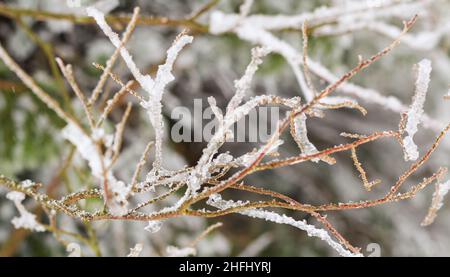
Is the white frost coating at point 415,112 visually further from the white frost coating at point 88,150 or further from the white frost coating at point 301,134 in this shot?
the white frost coating at point 88,150

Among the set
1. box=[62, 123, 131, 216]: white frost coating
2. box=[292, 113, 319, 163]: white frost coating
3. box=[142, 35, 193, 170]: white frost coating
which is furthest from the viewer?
box=[292, 113, 319, 163]: white frost coating

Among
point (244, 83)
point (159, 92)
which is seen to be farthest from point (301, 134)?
point (159, 92)

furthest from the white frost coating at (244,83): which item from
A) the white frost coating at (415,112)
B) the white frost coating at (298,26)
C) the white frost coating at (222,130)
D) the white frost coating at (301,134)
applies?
the white frost coating at (298,26)

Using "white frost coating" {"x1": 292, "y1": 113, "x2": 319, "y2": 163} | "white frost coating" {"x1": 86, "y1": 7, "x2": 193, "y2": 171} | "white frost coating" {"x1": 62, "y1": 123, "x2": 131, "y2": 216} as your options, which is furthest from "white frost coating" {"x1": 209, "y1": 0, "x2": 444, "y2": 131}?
"white frost coating" {"x1": 62, "y1": 123, "x2": 131, "y2": 216}

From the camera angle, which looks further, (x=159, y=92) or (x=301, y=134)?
(x=301, y=134)

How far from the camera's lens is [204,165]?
1218 mm

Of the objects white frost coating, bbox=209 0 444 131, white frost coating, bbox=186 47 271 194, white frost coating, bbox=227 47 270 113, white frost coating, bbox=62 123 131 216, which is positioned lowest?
white frost coating, bbox=62 123 131 216

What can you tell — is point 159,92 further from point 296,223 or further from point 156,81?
point 296,223

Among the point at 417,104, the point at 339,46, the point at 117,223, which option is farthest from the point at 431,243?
the point at 417,104

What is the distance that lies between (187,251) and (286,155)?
370 cm

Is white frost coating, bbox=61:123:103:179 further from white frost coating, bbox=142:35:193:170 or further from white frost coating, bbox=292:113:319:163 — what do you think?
white frost coating, bbox=292:113:319:163

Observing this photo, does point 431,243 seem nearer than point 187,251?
No

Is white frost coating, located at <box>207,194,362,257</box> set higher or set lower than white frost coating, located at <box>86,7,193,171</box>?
lower
